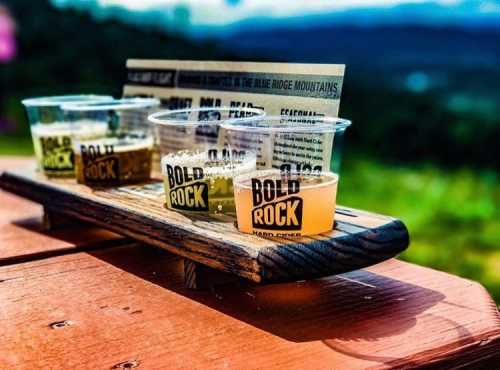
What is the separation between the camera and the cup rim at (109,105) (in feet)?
5.33

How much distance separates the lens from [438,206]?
364 cm

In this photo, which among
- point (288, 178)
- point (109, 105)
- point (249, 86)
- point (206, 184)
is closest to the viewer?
point (288, 178)

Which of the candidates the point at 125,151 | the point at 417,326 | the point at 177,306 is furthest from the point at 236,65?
the point at 417,326

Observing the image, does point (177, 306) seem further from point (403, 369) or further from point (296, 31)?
point (296, 31)

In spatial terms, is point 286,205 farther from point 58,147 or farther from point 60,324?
point 58,147

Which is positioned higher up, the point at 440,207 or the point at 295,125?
the point at 295,125

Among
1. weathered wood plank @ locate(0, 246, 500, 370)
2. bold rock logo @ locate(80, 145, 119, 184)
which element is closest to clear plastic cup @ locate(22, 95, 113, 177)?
bold rock logo @ locate(80, 145, 119, 184)

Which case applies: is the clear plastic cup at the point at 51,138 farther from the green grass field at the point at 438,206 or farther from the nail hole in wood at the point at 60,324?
the green grass field at the point at 438,206

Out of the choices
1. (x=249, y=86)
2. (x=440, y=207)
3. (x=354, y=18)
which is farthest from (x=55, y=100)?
(x=354, y=18)

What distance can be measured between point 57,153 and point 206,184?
55 centimetres

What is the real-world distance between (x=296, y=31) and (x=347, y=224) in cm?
332

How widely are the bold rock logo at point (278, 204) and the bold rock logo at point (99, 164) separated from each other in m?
0.55

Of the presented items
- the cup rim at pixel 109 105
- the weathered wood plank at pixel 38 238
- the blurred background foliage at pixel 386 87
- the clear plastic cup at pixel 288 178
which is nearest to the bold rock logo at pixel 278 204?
the clear plastic cup at pixel 288 178

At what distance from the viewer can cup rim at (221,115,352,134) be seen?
3.72ft
